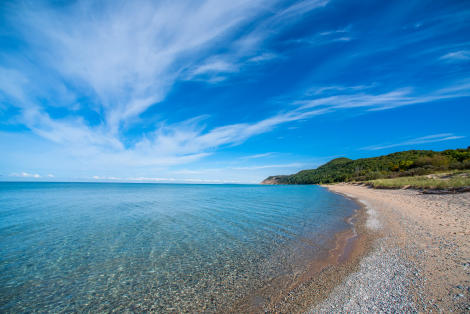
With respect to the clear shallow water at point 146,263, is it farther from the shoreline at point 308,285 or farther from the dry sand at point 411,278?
the dry sand at point 411,278

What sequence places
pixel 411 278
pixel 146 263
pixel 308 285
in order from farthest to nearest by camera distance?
1. pixel 146 263
2. pixel 308 285
3. pixel 411 278

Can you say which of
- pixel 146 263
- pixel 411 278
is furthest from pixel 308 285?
pixel 146 263

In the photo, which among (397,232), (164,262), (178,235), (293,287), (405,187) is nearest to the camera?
(293,287)

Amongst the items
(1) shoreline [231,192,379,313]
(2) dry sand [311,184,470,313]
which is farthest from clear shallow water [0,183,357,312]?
(2) dry sand [311,184,470,313]

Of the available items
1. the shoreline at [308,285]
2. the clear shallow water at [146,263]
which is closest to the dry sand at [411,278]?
the shoreline at [308,285]

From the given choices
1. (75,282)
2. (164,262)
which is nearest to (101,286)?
Result: (75,282)

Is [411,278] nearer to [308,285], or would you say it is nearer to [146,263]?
[308,285]

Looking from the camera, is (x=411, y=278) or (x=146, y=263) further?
(x=146, y=263)

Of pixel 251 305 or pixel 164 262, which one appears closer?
pixel 251 305

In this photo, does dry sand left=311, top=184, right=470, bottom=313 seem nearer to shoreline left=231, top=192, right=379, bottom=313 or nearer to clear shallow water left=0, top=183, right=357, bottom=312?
shoreline left=231, top=192, right=379, bottom=313

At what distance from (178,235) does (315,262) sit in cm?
854

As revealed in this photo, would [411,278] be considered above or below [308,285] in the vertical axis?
above

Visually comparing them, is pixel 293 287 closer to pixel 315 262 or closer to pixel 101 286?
pixel 315 262

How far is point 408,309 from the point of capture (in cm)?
448
